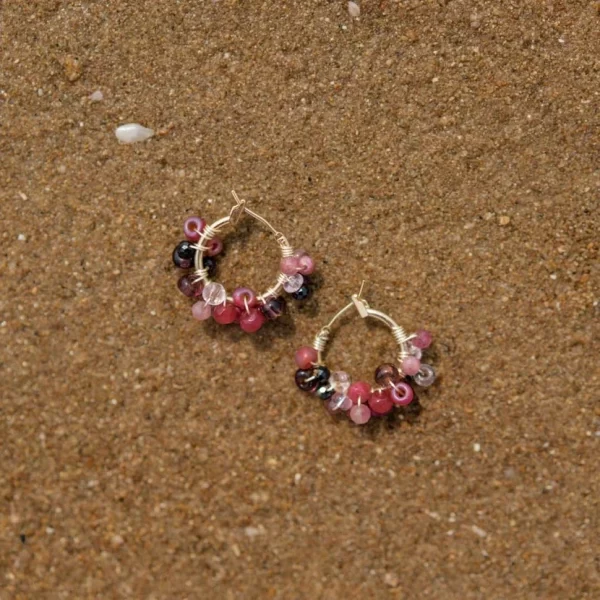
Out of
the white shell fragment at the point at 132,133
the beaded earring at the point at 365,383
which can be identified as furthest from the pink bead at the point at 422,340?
the white shell fragment at the point at 132,133

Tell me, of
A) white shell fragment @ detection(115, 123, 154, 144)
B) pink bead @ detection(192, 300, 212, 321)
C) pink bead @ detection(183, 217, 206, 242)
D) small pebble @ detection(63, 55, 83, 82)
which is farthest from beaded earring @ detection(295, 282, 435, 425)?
small pebble @ detection(63, 55, 83, 82)

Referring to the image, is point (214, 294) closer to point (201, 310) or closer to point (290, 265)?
point (201, 310)

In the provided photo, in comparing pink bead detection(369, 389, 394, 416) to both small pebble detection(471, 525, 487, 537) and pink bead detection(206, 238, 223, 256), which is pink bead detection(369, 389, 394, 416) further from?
pink bead detection(206, 238, 223, 256)

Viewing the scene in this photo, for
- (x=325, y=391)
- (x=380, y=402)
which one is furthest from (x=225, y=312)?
(x=380, y=402)

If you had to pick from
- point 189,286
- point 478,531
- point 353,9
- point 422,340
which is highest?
point 353,9

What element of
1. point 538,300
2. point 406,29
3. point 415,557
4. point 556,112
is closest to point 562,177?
point 556,112

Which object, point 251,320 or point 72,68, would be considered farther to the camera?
point 72,68

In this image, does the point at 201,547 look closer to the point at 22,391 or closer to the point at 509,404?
the point at 22,391
